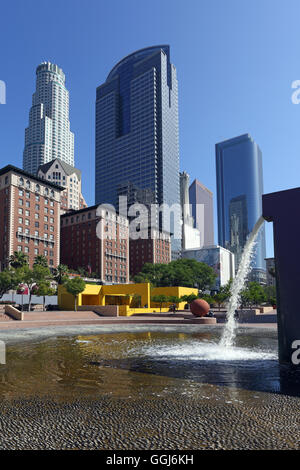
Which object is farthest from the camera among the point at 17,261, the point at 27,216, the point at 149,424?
the point at 27,216

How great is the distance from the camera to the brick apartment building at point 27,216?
88.4m

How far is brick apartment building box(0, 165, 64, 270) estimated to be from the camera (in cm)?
8844

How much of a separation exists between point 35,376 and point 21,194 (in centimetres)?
8776

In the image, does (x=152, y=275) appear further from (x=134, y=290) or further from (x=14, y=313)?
(x=14, y=313)

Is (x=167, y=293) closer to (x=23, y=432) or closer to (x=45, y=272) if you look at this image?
(x=45, y=272)

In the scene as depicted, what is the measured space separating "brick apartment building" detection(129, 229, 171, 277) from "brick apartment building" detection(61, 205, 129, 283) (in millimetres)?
25699

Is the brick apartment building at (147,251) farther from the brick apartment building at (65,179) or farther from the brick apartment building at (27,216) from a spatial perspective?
the brick apartment building at (27,216)

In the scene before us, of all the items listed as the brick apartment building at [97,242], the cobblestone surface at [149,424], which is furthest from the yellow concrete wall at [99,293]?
the cobblestone surface at [149,424]

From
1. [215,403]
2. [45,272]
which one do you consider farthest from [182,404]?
[45,272]

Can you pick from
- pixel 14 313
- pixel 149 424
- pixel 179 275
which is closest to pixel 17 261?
pixel 14 313

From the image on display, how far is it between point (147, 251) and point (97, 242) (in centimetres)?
4221

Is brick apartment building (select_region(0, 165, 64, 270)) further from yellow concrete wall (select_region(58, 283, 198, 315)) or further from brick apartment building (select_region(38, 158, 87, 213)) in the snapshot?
brick apartment building (select_region(38, 158, 87, 213))

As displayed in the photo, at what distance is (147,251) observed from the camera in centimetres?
15425

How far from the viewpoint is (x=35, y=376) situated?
10.9 meters
